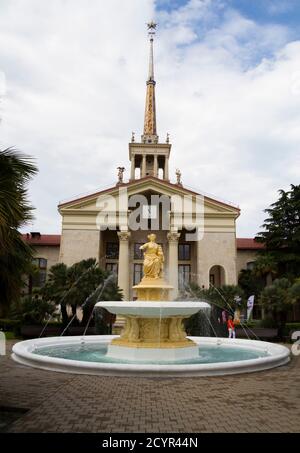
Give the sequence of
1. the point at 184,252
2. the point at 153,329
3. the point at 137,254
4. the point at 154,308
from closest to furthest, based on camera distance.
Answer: the point at 154,308, the point at 153,329, the point at 137,254, the point at 184,252

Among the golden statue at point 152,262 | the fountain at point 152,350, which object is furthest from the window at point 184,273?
the golden statue at point 152,262

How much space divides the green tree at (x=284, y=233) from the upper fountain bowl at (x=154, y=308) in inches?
1219

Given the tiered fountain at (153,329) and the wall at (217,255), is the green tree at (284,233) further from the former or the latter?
the tiered fountain at (153,329)

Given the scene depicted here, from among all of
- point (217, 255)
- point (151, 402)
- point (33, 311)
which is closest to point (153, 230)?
point (217, 255)

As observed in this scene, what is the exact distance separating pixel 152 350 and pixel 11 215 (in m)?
7.56

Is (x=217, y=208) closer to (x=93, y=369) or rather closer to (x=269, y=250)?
(x=269, y=250)

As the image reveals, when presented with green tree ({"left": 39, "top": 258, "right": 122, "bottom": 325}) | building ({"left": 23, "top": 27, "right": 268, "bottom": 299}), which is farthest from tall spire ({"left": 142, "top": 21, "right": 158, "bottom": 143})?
green tree ({"left": 39, "top": 258, "right": 122, "bottom": 325})

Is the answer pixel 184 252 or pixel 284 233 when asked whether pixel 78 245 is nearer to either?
pixel 184 252

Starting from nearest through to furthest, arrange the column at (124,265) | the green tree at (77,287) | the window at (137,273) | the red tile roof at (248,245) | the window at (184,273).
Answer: the green tree at (77,287)
the column at (124,265)
the window at (184,273)
the window at (137,273)
the red tile roof at (248,245)

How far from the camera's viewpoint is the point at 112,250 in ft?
151

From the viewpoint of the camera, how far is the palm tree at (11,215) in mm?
5748
